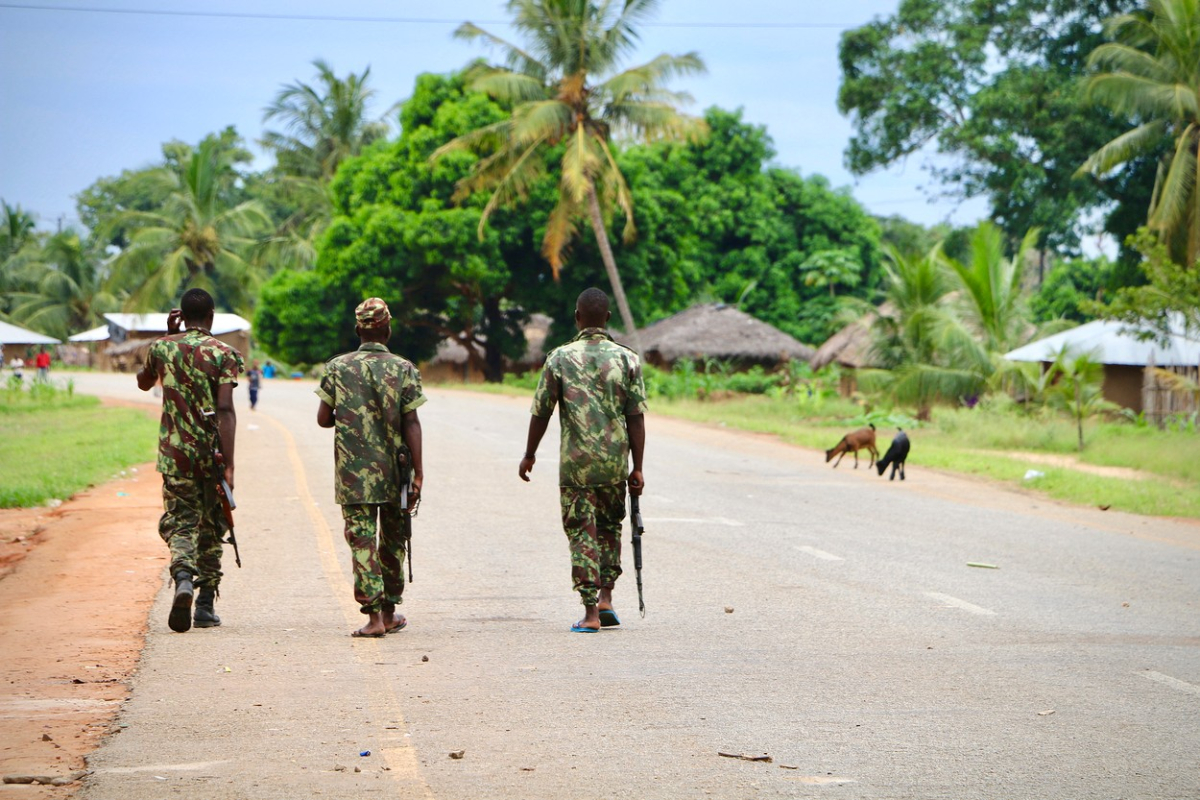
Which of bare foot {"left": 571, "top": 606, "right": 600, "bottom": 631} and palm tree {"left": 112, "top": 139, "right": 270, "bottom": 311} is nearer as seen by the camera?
bare foot {"left": 571, "top": 606, "right": 600, "bottom": 631}

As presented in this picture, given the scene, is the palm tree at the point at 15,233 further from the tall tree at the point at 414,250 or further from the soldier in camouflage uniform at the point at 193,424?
the soldier in camouflage uniform at the point at 193,424

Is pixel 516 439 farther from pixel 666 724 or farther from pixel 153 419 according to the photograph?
pixel 666 724

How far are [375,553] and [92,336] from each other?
63135 millimetres

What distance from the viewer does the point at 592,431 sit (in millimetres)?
7504

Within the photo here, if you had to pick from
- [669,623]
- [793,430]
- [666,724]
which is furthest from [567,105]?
[666,724]

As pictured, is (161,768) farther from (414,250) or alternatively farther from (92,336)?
(92,336)

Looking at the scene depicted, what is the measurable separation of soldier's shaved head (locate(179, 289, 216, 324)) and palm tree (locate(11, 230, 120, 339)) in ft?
166

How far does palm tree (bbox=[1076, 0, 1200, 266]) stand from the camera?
28.6 meters

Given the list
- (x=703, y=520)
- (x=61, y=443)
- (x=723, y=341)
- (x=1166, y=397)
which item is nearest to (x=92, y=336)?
(x=723, y=341)

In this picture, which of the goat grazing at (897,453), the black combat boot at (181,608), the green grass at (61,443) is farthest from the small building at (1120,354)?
the black combat boot at (181,608)

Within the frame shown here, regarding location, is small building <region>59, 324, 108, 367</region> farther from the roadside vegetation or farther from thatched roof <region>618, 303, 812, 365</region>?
the roadside vegetation

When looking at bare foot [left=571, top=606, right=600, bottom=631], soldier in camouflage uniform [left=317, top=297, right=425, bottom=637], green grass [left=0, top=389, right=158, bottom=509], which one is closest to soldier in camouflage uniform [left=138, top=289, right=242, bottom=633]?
soldier in camouflage uniform [left=317, top=297, right=425, bottom=637]

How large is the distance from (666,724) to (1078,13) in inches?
1591

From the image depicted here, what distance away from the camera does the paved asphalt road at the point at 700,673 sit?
4.82 meters
